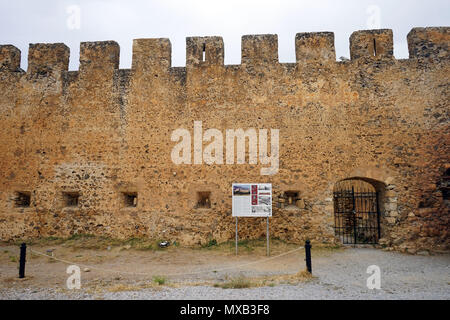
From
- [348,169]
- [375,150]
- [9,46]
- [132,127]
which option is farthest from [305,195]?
[9,46]

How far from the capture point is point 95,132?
8.02m

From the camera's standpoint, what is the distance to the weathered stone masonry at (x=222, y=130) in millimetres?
7379

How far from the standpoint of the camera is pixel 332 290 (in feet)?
14.0

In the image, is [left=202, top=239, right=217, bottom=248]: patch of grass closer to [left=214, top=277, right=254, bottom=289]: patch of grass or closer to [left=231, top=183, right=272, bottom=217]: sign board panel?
[left=231, top=183, right=272, bottom=217]: sign board panel

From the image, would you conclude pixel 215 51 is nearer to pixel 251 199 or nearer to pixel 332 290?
pixel 251 199

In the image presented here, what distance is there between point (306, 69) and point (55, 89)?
7396 mm

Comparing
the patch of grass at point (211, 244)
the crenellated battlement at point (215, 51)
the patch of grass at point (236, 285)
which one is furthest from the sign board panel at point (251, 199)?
the crenellated battlement at point (215, 51)

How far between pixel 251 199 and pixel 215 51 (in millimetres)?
4421

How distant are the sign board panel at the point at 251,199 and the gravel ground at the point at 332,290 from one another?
1739 millimetres

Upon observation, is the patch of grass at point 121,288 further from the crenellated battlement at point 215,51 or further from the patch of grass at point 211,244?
the crenellated battlement at point 215,51

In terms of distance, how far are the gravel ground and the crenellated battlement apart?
553cm

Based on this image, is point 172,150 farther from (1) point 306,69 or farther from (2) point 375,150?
(2) point 375,150

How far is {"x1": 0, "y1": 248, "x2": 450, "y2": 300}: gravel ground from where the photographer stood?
4.01 m

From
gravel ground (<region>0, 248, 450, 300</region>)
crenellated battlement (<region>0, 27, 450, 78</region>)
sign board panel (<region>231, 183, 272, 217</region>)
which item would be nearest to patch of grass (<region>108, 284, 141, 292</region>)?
gravel ground (<region>0, 248, 450, 300</region>)
